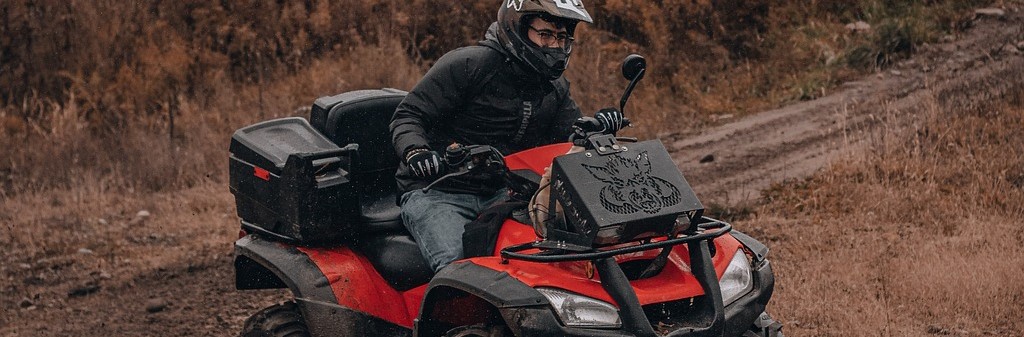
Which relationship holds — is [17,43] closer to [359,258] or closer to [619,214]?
[359,258]

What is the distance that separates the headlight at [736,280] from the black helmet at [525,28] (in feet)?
3.47

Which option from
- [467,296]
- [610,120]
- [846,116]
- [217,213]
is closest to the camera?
[467,296]

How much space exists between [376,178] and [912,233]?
3.70 m

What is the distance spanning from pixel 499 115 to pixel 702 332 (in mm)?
1498

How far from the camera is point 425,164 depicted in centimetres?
451

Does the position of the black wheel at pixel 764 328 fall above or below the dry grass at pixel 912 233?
above

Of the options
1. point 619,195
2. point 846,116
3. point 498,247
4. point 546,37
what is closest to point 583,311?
point 619,195

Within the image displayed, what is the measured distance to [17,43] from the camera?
11.3 meters

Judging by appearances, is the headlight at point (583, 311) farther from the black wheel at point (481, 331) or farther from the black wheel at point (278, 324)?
the black wheel at point (278, 324)

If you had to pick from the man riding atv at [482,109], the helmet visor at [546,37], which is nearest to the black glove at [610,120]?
the man riding atv at [482,109]

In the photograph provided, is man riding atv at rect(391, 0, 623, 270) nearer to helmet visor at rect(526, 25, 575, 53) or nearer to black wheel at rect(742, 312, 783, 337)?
helmet visor at rect(526, 25, 575, 53)

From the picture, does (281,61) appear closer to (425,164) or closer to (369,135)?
(369,135)

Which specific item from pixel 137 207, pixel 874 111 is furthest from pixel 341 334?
pixel 874 111

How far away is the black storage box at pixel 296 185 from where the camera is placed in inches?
194
